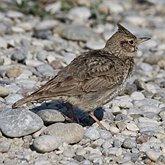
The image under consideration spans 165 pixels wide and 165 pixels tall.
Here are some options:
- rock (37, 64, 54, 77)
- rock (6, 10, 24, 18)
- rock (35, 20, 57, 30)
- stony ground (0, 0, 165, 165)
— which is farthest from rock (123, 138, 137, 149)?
rock (6, 10, 24, 18)

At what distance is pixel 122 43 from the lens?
29.7 feet

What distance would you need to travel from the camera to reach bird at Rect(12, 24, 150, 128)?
813 centimetres

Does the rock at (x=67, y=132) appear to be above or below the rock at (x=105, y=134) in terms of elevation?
above

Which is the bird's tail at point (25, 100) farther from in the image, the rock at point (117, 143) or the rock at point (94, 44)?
the rock at point (94, 44)

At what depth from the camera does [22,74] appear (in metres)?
10.0

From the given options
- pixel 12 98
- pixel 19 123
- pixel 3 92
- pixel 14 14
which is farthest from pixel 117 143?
pixel 14 14

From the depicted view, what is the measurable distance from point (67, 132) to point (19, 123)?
1.90 feet

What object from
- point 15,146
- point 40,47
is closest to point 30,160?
point 15,146

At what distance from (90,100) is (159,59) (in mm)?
3618

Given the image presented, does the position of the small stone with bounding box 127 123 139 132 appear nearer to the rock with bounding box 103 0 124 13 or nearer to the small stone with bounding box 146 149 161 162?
the small stone with bounding box 146 149 161 162

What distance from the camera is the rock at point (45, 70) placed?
10250 millimetres

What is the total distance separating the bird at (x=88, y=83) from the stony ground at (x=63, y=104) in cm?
28

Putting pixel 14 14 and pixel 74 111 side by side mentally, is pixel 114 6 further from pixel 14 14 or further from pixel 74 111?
pixel 74 111

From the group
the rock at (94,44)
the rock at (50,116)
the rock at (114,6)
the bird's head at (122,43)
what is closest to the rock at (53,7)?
the rock at (114,6)
